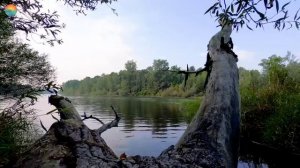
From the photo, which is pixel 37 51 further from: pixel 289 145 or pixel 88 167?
pixel 88 167

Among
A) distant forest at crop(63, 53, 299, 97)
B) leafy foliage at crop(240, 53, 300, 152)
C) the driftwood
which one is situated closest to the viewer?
the driftwood

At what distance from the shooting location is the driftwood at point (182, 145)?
2.36 metres

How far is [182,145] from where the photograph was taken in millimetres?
2744

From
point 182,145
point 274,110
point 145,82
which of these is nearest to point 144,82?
point 145,82

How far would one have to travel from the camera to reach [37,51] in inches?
501

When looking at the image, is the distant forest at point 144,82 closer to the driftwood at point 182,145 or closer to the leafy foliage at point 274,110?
the leafy foliage at point 274,110

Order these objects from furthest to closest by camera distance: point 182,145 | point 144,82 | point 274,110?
point 144,82
point 274,110
point 182,145

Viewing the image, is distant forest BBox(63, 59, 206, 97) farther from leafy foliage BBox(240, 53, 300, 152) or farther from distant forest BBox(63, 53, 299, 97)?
leafy foliage BBox(240, 53, 300, 152)

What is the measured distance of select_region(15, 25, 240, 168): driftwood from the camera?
2.36 meters

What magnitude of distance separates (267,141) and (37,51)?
9969 millimetres

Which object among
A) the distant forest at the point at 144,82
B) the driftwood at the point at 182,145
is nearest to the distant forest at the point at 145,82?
the distant forest at the point at 144,82

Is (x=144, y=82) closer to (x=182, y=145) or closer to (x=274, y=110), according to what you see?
(x=274, y=110)

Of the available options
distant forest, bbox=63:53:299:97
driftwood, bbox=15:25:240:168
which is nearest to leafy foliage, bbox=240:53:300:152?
driftwood, bbox=15:25:240:168

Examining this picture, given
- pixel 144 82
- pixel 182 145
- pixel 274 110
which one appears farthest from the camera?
pixel 144 82
